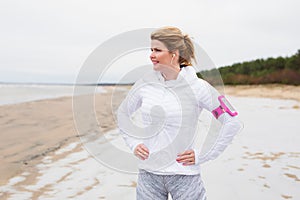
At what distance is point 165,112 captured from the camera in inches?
73.0

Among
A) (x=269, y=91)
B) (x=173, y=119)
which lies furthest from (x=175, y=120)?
(x=269, y=91)

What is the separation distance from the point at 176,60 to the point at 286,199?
264 cm

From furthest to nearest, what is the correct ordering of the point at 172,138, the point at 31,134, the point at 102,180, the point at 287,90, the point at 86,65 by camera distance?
the point at 287,90 < the point at 31,134 < the point at 102,180 < the point at 172,138 < the point at 86,65

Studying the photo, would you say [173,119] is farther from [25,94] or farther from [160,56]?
[25,94]

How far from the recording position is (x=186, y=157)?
187 centimetres

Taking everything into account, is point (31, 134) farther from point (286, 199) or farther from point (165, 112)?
point (165, 112)

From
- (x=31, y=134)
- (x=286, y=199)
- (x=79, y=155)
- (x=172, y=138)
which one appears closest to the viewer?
(x=172, y=138)

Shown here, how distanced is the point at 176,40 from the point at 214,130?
0.56m

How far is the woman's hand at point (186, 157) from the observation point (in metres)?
1.88

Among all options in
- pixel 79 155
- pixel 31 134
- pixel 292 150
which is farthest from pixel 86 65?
pixel 31 134

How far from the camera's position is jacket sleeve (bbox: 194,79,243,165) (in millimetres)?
1835

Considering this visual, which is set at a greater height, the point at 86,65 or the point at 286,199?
the point at 86,65

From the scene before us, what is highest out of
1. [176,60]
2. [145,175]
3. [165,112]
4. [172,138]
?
[176,60]

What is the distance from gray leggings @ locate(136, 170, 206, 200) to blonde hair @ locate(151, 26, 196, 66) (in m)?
0.71
